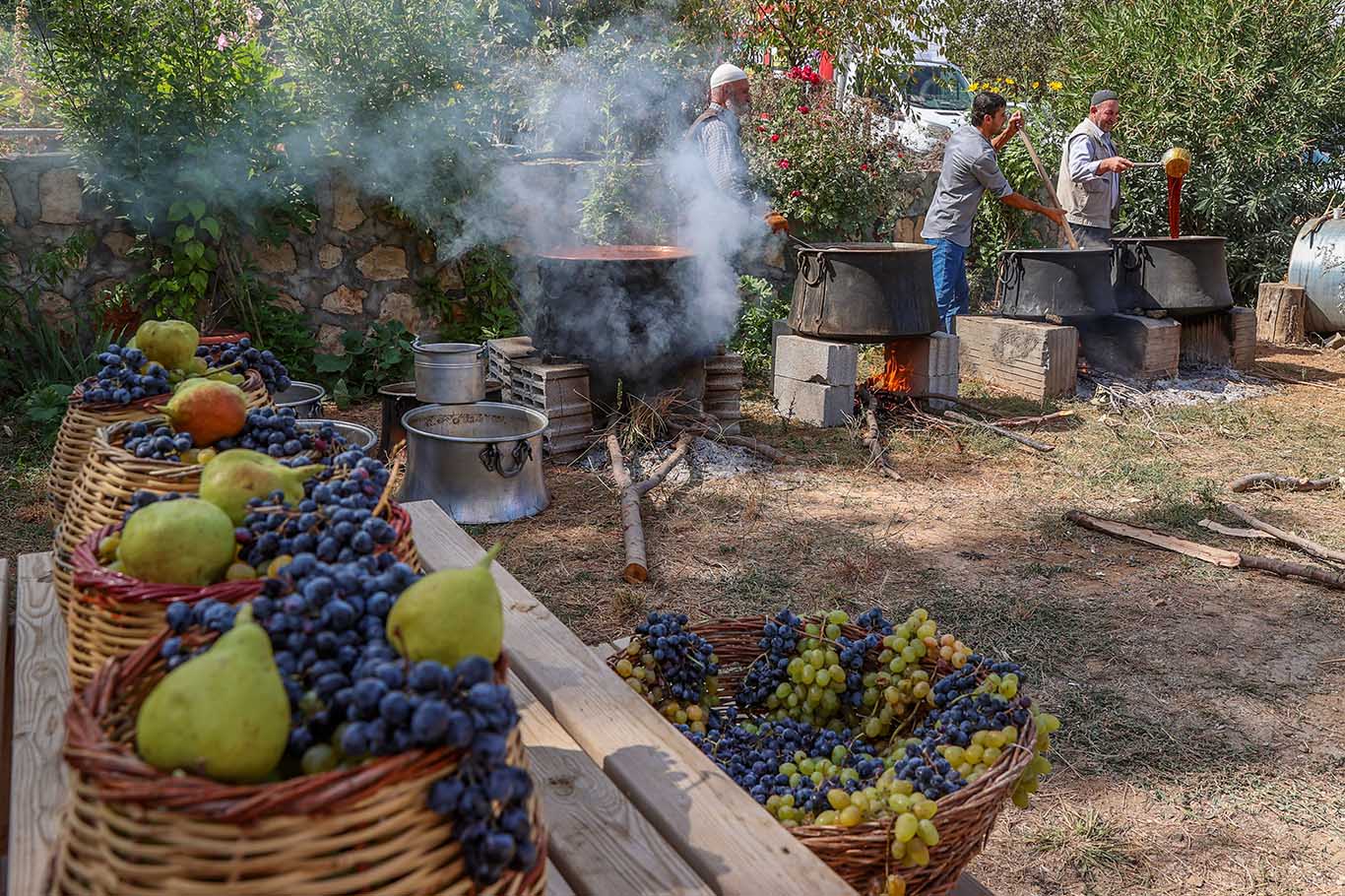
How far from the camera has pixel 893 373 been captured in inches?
270

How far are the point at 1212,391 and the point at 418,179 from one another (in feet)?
16.9

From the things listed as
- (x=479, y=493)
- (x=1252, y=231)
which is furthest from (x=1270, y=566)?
(x=1252, y=231)

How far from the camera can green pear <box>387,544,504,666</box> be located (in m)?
1.01

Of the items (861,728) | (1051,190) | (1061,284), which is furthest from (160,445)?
(1051,190)

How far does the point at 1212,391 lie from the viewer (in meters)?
7.40

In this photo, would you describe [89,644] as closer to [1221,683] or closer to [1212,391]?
[1221,683]

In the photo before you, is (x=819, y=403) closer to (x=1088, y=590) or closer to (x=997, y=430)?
(x=997, y=430)

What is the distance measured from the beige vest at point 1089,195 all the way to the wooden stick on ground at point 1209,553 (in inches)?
153

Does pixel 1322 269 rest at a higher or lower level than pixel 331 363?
higher

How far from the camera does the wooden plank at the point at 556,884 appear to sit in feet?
4.38

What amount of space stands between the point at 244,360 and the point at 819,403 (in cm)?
435

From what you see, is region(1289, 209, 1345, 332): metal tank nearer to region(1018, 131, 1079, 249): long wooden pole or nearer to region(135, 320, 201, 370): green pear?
region(1018, 131, 1079, 249): long wooden pole

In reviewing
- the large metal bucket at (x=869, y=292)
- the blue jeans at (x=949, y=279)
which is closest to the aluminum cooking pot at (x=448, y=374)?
the large metal bucket at (x=869, y=292)

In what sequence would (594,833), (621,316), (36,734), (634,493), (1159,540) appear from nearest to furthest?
(594,833) → (36,734) → (1159,540) → (634,493) → (621,316)
